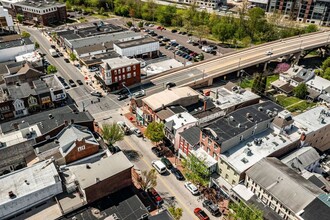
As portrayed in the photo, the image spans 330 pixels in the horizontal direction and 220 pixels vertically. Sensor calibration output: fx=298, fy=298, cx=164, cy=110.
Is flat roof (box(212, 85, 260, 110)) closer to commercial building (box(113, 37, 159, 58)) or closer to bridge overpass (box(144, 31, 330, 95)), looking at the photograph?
bridge overpass (box(144, 31, 330, 95))

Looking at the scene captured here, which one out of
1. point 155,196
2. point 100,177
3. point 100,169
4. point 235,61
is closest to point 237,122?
point 155,196

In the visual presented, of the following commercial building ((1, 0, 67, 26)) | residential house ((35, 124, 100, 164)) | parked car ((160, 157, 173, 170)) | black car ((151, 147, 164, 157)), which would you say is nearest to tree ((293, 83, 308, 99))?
black car ((151, 147, 164, 157))

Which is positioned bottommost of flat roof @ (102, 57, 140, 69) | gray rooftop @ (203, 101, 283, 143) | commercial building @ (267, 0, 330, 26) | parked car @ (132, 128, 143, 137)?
parked car @ (132, 128, 143, 137)

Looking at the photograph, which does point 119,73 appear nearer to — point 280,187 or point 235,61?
point 235,61

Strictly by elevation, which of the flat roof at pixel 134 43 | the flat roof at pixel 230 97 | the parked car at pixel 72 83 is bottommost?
the parked car at pixel 72 83

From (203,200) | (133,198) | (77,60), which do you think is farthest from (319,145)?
(77,60)

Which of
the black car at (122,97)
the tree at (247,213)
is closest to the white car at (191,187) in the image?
the tree at (247,213)

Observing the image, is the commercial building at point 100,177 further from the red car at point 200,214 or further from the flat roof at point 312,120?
the flat roof at point 312,120
